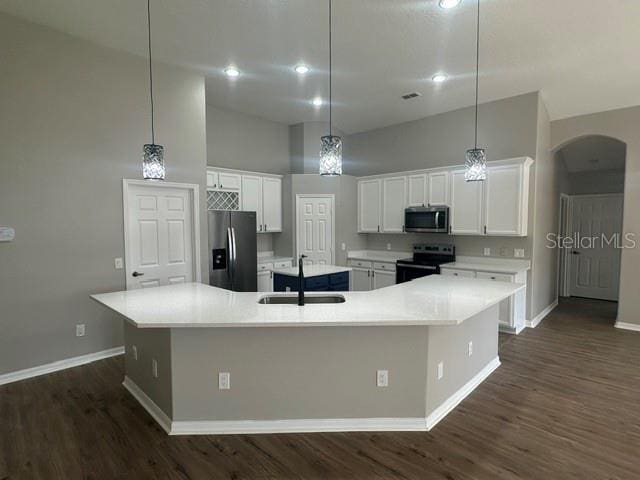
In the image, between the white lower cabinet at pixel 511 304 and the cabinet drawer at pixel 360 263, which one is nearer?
the white lower cabinet at pixel 511 304

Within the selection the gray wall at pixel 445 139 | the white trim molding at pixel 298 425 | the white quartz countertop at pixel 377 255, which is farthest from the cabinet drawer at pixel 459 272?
the white trim molding at pixel 298 425

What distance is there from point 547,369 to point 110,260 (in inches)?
190

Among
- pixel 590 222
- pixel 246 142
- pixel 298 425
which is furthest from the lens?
pixel 590 222

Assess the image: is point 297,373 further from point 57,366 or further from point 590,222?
point 590,222

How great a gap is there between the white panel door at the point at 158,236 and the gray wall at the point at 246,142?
1.51 metres

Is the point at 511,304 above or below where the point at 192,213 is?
below

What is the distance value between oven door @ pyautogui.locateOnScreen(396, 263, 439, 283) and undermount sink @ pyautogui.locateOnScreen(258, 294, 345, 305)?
2.72 meters

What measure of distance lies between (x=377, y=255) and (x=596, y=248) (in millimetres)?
4446

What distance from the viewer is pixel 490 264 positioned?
17.2 ft

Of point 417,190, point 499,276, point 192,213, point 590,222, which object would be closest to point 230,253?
point 192,213

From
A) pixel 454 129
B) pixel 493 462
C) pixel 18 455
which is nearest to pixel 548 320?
pixel 454 129

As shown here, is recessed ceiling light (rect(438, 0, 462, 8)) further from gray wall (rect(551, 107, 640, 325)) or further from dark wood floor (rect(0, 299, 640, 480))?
gray wall (rect(551, 107, 640, 325))

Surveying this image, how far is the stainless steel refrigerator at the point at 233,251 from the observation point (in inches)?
192

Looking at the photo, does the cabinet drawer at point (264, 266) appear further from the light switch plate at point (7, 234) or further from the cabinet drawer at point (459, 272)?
the light switch plate at point (7, 234)
